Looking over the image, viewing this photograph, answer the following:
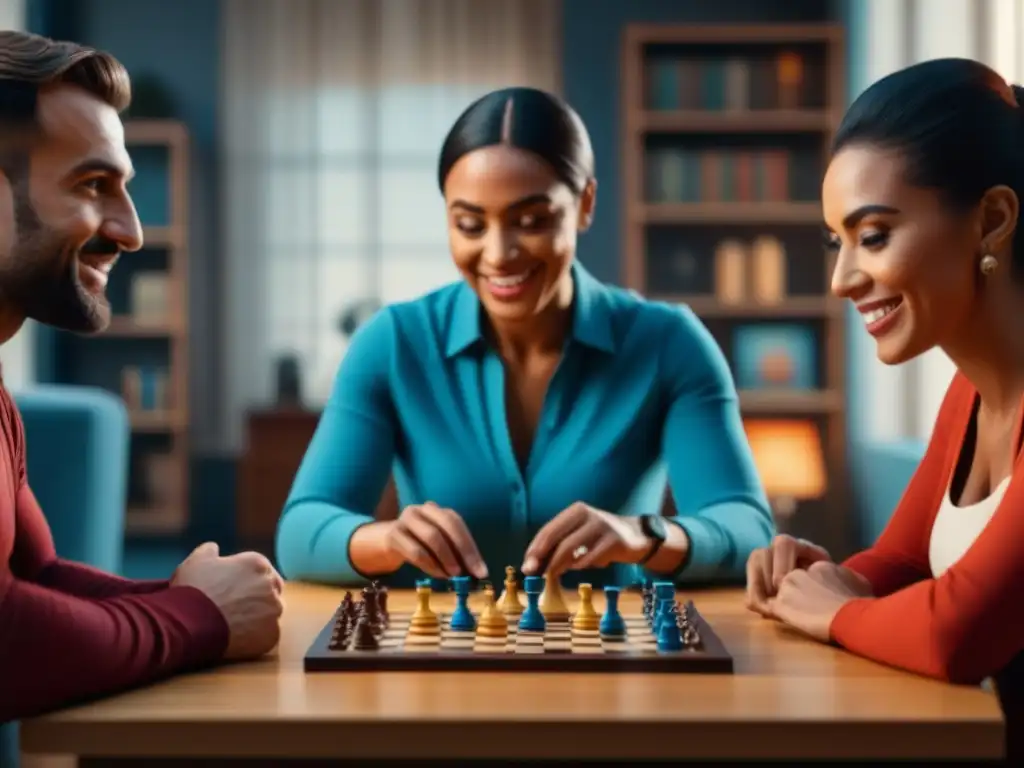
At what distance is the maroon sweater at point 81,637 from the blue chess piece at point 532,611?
1.17ft

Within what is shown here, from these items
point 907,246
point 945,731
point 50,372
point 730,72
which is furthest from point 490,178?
point 50,372

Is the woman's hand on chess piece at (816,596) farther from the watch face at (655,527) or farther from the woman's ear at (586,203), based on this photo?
the woman's ear at (586,203)

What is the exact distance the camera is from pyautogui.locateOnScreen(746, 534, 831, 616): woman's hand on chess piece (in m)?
1.72

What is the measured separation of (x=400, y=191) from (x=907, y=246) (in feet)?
20.7

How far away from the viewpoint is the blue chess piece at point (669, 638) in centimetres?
140

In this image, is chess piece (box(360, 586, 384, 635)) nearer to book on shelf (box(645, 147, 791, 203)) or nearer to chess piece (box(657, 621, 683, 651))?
chess piece (box(657, 621, 683, 651))

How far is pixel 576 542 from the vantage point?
5.51 feet

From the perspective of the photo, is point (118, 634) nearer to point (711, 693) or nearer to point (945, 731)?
point (711, 693)

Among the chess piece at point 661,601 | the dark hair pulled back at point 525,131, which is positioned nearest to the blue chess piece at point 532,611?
the chess piece at point 661,601

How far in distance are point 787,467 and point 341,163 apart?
316 centimetres

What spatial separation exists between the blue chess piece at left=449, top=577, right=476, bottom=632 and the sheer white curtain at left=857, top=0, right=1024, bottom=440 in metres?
2.86

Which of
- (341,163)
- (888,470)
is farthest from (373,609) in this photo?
(341,163)

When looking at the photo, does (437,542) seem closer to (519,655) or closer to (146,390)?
(519,655)

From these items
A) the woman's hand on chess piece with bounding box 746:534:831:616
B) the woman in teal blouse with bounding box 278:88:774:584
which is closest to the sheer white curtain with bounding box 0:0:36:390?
the woman in teal blouse with bounding box 278:88:774:584
